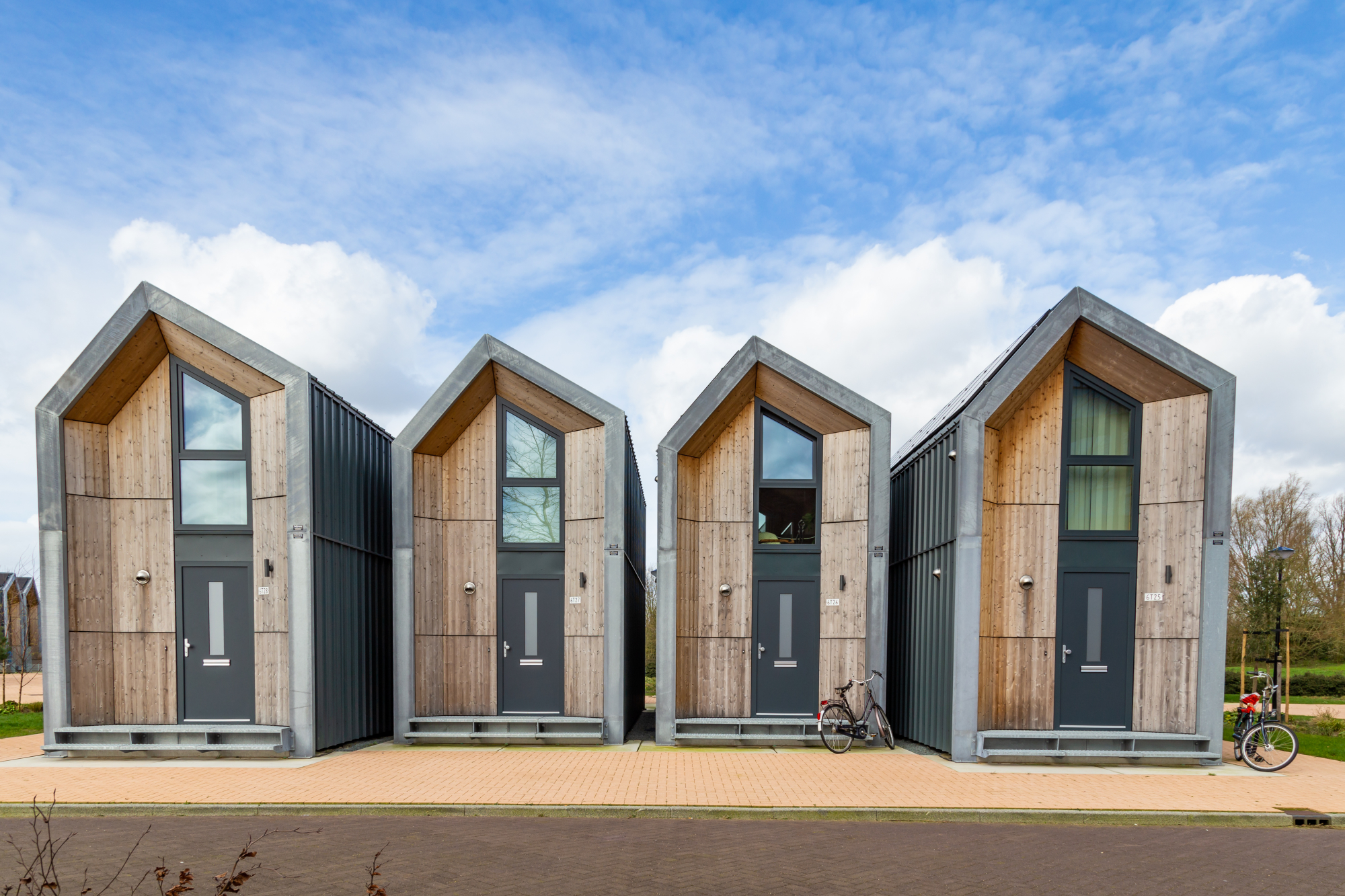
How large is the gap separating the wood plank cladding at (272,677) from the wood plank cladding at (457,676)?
74.7 inches

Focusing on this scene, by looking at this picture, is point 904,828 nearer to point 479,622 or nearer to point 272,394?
point 479,622

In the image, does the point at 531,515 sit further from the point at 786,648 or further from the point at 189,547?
the point at 189,547

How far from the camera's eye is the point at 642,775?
9562 mm

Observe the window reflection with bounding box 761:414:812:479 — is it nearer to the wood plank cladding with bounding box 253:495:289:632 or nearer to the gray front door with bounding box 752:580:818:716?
the gray front door with bounding box 752:580:818:716

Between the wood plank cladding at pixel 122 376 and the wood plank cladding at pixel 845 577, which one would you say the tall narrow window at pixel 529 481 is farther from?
the wood plank cladding at pixel 122 376

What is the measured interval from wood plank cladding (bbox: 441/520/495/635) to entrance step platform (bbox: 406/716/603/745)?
52.1 inches

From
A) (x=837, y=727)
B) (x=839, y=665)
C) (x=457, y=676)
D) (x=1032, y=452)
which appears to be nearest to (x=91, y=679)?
(x=457, y=676)

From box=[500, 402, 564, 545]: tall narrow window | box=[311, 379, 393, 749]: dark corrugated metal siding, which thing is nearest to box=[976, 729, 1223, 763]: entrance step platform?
box=[500, 402, 564, 545]: tall narrow window

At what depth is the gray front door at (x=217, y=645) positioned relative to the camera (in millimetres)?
11125

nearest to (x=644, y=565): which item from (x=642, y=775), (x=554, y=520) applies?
(x=554, y=520)

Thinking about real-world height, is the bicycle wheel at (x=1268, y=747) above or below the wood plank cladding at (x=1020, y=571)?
below

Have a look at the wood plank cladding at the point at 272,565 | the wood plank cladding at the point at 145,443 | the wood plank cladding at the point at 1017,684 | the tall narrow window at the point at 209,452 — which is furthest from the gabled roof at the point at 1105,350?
the wood plank cladding at the point at 145,443

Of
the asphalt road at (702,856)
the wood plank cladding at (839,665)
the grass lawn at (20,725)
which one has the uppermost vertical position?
the wood plank cladding at (839,665)

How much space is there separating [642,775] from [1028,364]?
24.9 feet
